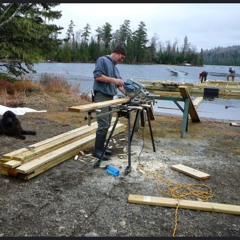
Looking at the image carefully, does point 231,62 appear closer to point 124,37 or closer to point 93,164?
point 124,37

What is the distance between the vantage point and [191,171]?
5.34 metres

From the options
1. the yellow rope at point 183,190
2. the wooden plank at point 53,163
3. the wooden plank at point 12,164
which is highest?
the wooden plank at point 12,164

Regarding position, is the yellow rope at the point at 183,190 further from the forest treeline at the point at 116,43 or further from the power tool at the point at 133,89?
the forest treeline at the point at 116,43

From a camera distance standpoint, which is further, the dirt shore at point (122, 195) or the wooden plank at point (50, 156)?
the wooden plank at point (50, 156)

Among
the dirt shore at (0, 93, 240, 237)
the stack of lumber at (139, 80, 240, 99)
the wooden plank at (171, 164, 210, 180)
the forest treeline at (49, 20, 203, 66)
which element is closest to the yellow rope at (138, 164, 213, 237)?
the dirt shore at (0, 93, 240, 237)

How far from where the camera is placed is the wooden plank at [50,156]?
4.68 m

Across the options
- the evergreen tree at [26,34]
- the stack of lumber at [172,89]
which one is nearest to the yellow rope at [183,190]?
the stack of lumber at [172,89]

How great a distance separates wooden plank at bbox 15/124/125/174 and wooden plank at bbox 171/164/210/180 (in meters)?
2.06

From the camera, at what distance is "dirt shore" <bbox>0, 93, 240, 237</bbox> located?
11.5 ft

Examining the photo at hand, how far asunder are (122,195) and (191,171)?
5.32ft

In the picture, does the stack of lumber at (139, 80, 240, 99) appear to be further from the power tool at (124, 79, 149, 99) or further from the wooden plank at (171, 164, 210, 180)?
the wooden plank at (171, 164, 210, 180)

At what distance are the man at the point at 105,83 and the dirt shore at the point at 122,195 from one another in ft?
1.91

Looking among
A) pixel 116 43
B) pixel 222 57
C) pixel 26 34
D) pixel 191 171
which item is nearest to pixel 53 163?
pixel 191 171

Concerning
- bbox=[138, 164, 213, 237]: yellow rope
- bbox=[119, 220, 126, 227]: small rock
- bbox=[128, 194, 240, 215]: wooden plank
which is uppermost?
bbox=[128, 194, 240, 215]: wooden plank
